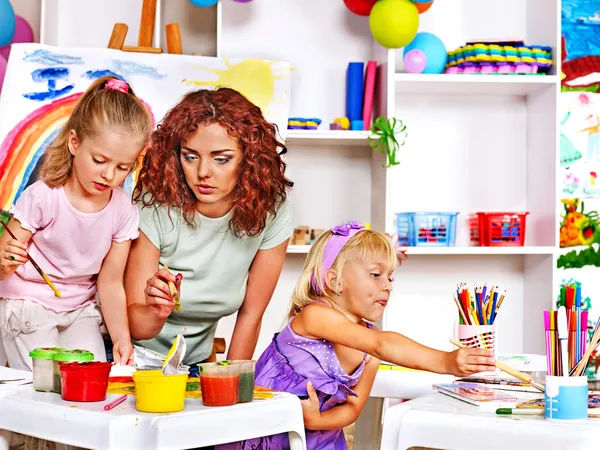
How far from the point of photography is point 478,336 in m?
1.45

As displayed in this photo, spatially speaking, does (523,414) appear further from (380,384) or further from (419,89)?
(419,89)

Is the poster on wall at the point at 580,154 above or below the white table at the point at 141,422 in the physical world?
above

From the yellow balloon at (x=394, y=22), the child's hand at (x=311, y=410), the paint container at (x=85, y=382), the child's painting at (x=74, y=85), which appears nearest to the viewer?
the paint container at (x=85, y=382)

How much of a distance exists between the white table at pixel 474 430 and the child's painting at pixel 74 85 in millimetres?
1314

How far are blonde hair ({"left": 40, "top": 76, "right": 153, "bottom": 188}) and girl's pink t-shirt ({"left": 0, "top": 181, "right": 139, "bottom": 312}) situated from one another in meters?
0.05

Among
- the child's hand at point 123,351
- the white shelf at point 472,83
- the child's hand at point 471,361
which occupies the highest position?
the white shelf at point 472,83

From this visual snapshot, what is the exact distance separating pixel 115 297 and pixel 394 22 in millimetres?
1244

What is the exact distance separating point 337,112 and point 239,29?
446 millimetres

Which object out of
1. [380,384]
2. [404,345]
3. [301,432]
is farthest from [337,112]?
[301,432]

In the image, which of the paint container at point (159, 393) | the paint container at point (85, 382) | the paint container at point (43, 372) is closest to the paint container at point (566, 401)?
Result: the paint container at point (159, 393)

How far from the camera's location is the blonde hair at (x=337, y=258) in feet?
5.52

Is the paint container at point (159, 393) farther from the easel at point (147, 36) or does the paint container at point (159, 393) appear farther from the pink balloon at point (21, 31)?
the pink balloon at point (21, 31)

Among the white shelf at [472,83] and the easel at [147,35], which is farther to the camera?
the white shelf at [472,83]

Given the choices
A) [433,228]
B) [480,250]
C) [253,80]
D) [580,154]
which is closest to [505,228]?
[480,250]
